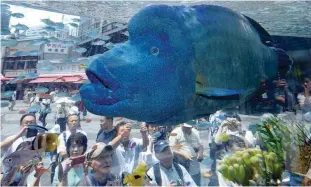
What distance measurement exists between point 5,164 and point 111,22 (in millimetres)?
1201

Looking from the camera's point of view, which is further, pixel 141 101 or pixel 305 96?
pixel 305 96

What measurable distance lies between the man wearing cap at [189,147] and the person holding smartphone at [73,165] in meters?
0.62

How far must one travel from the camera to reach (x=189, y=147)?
81.4 inches

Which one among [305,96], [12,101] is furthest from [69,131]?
[305,96]

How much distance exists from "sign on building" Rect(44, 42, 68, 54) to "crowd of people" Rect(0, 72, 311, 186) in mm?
341

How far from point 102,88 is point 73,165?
0.56 m

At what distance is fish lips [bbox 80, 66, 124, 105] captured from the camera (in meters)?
1.86

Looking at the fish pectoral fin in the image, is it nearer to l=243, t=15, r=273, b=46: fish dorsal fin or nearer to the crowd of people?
the crowd of people

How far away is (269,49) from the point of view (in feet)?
7.41

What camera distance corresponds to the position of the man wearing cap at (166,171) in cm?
200

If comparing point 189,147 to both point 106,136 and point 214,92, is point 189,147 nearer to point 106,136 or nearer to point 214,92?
point 214,92

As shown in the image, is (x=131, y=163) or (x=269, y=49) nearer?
(x=131, y=163)

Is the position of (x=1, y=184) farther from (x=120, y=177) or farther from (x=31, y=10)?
(x=31, y=10)

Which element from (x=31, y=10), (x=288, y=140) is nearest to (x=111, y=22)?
(x=31, y=10)
